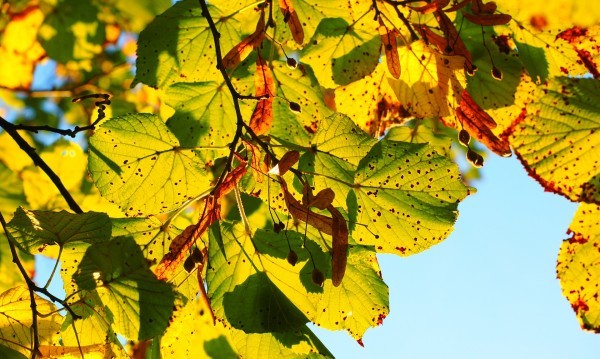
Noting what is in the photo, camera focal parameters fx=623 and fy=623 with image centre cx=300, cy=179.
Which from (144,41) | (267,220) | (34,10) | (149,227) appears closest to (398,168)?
(149,227)

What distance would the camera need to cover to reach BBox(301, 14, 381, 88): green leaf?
109 cm

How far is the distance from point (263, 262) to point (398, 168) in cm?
25

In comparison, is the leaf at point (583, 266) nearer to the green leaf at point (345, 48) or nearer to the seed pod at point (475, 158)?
the seed pod at point (475, 158)

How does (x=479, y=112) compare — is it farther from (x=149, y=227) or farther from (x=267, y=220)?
(x=267, y=220)

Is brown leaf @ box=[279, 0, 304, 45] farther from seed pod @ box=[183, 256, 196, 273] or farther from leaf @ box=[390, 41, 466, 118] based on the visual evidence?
seed pod @ box=[183, 256, 196, 273]

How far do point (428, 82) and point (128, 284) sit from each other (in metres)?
0.57

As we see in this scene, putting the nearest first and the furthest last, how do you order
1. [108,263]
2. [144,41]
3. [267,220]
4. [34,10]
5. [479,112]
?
[108,263] → [479,112] → [144,41] → [267,220] → [34,10]

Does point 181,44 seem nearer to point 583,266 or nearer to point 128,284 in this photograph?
point 128,284

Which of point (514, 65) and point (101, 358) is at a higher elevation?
point (514, 65)

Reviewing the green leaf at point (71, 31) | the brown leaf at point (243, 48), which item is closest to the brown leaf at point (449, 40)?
the brown leaf at point (243, 48)

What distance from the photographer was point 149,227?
996mm

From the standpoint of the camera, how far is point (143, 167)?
3.24 feet

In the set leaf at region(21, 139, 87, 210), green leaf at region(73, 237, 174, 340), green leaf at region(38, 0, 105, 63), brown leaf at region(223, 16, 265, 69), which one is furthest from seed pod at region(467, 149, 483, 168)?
green leaf at region(38, 0, 105, 63)

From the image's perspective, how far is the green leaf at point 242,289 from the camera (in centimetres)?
91
